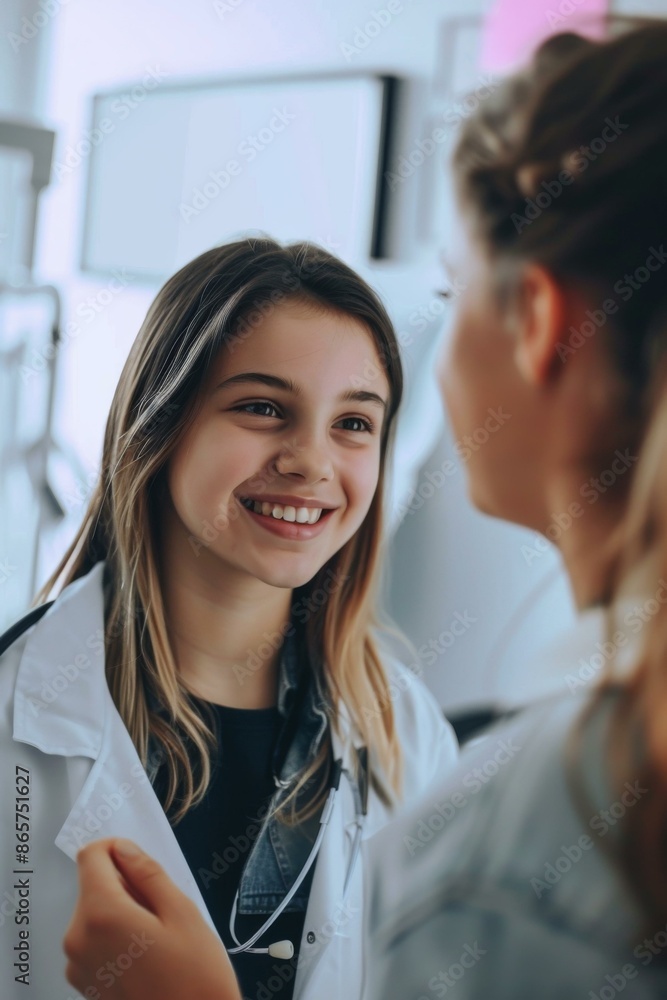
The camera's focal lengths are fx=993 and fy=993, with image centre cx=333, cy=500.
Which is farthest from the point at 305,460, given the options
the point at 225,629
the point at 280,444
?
the point at 225,629

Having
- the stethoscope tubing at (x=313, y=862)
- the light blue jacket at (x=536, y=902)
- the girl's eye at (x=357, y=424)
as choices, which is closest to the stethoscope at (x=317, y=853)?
the stethoscope tubing at (x=313, y=862)

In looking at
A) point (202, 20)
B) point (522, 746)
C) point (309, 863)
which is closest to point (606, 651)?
point (522, 746)

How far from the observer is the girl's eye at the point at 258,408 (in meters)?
0.69

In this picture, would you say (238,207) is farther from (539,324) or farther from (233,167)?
(539,324)

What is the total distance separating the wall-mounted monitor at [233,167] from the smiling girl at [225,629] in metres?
0.08

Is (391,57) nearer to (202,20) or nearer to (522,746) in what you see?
(202,20)

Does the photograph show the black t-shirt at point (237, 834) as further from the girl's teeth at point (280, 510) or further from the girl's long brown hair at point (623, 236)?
the girl's long brown hair at point (623, 236)

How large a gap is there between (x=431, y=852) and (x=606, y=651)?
0.53ft

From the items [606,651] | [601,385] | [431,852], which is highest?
[601,385]

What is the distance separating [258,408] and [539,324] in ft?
0.70

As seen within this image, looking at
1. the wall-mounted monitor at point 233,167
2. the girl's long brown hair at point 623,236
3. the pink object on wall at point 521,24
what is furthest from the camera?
the wall-mounted monitor at point 233,167

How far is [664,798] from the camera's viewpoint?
0.54 meters

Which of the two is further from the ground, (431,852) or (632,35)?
(632,35)

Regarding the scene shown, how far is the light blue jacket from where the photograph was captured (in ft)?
1.73
